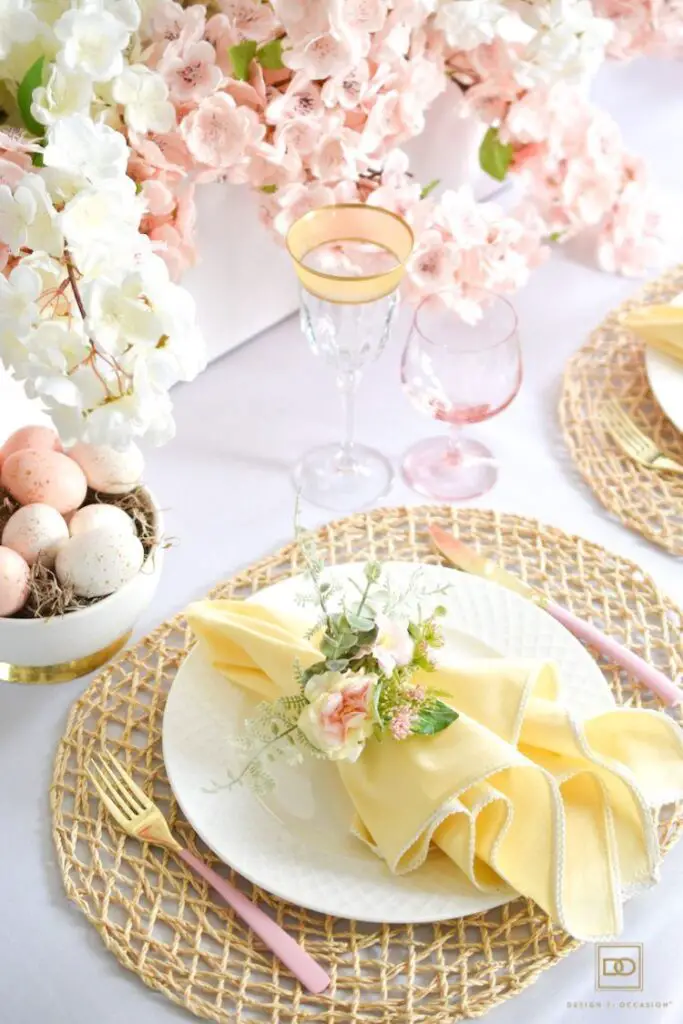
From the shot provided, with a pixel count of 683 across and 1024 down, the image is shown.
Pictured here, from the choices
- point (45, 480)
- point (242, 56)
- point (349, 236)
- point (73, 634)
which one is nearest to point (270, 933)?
point (73, 634)

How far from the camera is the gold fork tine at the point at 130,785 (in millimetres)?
859

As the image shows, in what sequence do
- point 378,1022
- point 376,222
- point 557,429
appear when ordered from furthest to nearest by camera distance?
1. point 557,429
2. point 376,222
3. point 378,1022

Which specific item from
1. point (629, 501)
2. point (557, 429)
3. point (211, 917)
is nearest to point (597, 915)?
point (211, 917)

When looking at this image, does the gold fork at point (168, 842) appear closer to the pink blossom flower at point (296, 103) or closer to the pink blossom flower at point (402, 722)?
the pink blossom flower at point (402, 722)

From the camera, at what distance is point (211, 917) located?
809mm

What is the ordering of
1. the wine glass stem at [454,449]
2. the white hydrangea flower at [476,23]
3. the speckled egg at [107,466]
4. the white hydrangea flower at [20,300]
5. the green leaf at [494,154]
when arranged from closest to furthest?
the white hydrangea flower at [20,300], the speckled egg at [107,466], the white hydrangea flower at [476,23], the wine glass stem at [454,449], the green leaf at [494,154]

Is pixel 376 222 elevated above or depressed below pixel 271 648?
above

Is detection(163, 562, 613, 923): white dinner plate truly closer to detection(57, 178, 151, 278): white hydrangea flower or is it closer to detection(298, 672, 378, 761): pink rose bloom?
detection(298, 672, 378, 761): pink rose bloom

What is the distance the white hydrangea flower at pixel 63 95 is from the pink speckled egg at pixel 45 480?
26 cm

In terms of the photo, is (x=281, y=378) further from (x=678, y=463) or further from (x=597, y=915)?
(x=597, y=915)

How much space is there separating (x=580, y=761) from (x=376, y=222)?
0.51 meters

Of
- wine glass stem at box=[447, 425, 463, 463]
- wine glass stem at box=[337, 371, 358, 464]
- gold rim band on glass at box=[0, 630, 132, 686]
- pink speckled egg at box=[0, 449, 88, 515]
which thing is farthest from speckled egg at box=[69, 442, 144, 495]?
wine glass stem at box=[447, 425, 463, 463]

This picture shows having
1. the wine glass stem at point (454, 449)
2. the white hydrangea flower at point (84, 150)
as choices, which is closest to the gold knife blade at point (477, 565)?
the wine glass stem at point (454, 449)

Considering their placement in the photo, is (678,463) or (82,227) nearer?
(82,227)
